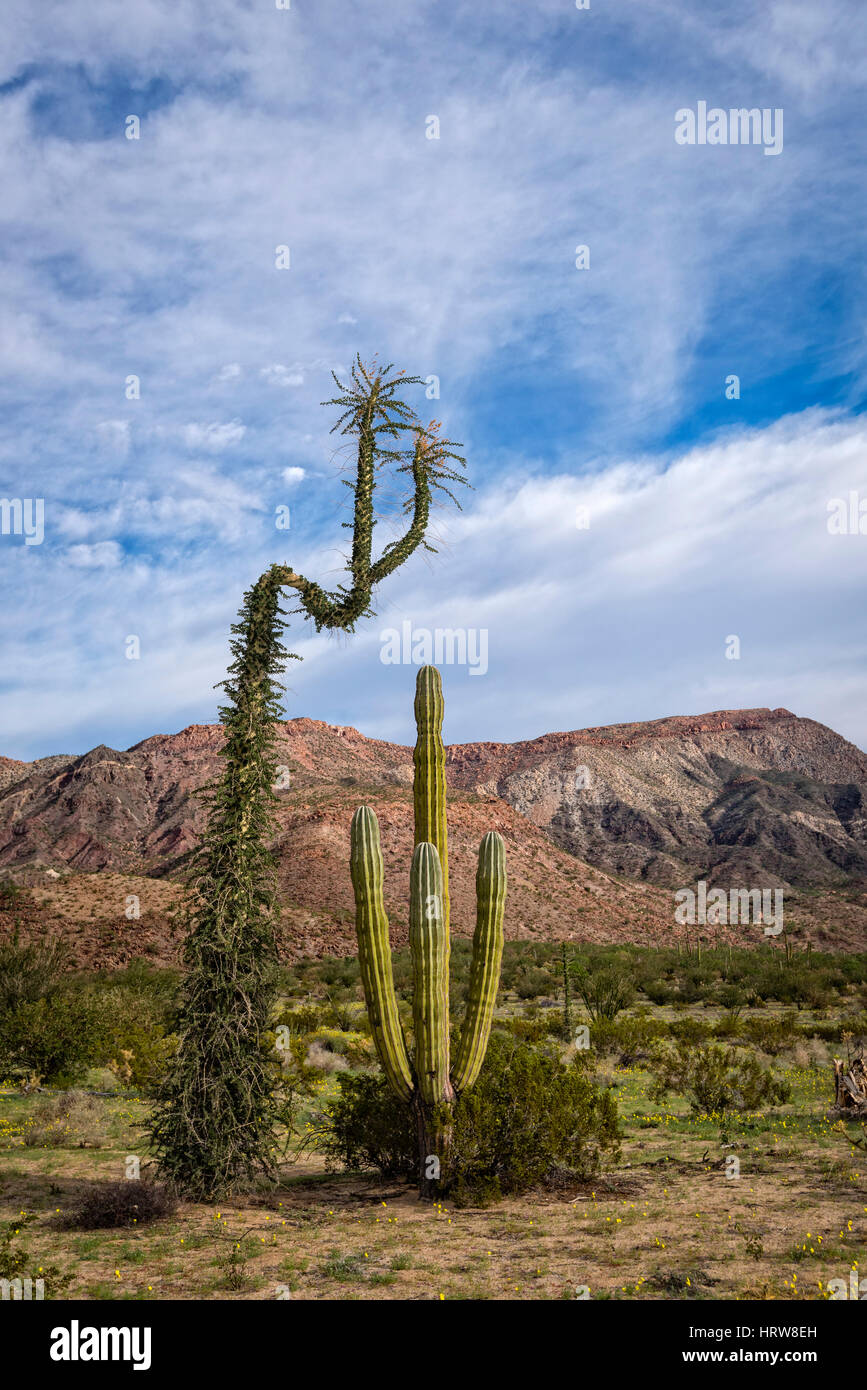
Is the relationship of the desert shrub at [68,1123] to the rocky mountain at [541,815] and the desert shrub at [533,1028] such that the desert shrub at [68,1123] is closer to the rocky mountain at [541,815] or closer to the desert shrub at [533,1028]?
the desert shrub at [533,1028]

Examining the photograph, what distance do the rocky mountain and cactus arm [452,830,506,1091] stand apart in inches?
1189

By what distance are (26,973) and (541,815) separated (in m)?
70.1

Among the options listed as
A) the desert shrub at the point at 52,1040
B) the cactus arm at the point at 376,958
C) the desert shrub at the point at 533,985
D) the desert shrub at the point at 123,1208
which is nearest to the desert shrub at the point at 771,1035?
the desert shrub at the point at 533,985

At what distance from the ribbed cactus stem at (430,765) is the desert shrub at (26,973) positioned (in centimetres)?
1154

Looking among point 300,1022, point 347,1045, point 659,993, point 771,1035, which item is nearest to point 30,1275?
point 347,1045

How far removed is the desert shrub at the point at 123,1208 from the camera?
7.68 m

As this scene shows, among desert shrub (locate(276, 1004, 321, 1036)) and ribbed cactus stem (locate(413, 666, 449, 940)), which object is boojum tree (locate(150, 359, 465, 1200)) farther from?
desert shrub (locate(276, 1004, 321, 1036))

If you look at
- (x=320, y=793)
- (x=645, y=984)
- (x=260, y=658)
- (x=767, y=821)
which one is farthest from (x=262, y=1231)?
(x=767, y=821)

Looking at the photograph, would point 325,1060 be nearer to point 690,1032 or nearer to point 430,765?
point 690,1032

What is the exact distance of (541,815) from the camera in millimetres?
84875

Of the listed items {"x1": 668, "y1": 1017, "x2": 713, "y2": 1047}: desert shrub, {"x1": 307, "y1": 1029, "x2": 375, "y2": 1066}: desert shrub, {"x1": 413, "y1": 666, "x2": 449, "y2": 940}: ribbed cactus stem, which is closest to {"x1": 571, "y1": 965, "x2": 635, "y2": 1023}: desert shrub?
{"x1": 668, "y1": 1017, "x2": 713, "y2": 1047}: desert shrub

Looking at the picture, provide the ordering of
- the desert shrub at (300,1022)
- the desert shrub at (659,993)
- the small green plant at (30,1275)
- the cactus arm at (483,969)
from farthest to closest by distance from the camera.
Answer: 1. the desert shrub at (659,993)
2. the desert shrub at (300,1022)
3. the cactus arm at (483,969)
4. the small green plant at (30,1275)

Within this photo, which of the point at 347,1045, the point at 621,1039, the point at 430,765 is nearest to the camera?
the point at 430,765

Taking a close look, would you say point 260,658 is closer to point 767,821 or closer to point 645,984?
point 645,984
